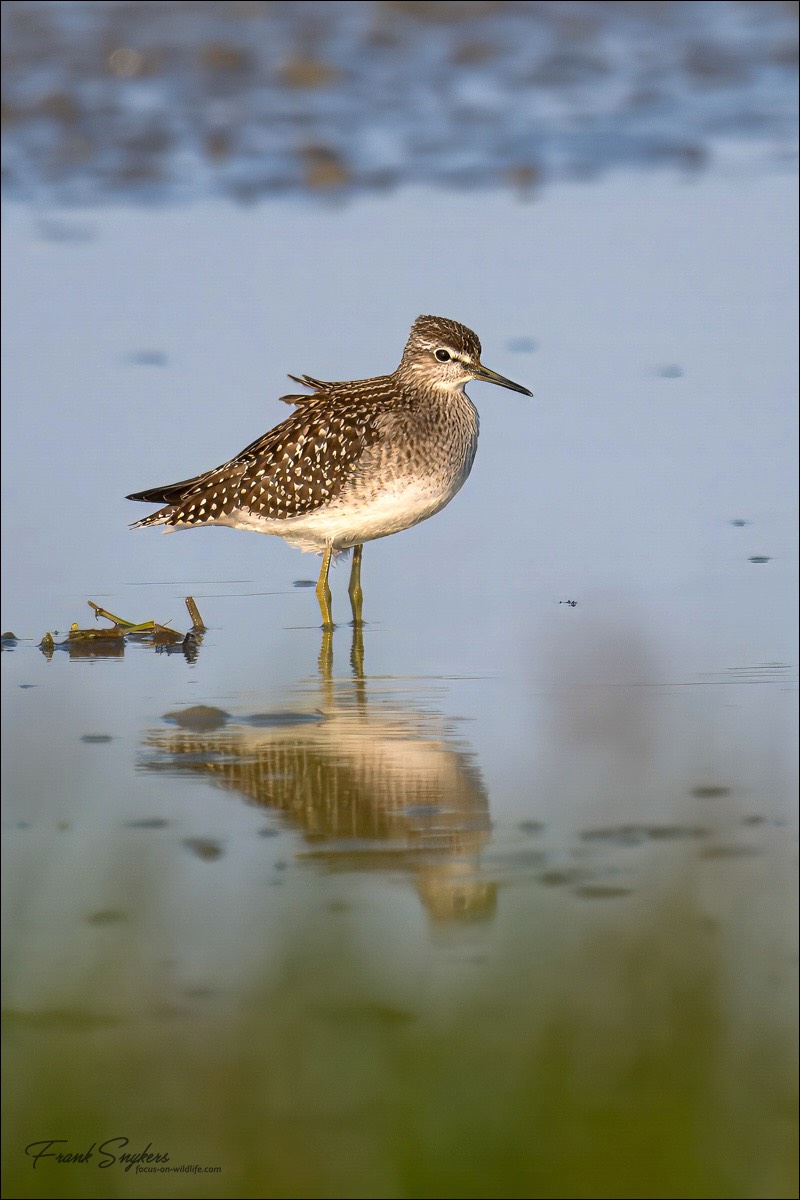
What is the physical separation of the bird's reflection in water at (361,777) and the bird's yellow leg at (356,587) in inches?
53.1

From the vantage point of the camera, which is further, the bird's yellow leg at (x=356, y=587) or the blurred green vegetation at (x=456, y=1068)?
the bird's yellow leg at (x=356, y=587)

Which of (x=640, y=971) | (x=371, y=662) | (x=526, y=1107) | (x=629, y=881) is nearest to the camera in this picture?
(x=526, y=1107)

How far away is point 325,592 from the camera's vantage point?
9.05m

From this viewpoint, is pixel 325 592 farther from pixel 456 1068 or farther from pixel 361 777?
pixel 456 1068

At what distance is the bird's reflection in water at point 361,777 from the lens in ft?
17.3

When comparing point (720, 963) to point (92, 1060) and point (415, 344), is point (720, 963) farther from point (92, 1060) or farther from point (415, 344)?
point (415, 344)

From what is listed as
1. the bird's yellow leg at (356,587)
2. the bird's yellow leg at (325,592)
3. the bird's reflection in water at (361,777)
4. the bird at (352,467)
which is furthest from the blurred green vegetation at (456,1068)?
the bird at (352,467)

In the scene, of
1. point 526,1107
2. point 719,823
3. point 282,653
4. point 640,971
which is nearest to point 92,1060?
point 526,1107

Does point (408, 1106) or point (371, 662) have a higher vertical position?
point (371, 662)

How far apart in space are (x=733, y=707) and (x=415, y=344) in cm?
380

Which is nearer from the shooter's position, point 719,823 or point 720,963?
point 720,963

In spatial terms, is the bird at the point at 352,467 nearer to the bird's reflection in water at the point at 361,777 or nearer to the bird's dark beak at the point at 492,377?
the bird's dark beak at the point at 492,377

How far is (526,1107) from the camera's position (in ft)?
13.3

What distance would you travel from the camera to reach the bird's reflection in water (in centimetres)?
527
